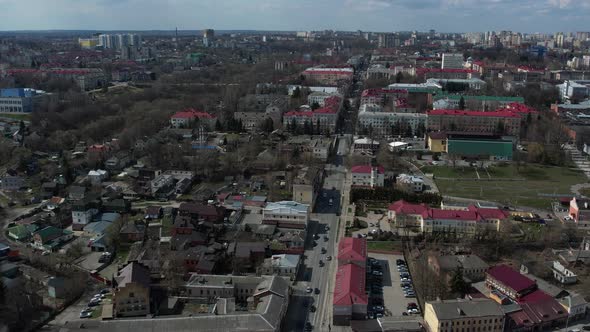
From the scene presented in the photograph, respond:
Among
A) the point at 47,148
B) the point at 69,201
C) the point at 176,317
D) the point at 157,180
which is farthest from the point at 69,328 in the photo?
the point at 47,148

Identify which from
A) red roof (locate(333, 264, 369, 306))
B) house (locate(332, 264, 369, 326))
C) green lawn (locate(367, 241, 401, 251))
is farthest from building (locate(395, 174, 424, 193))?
house (locate(332, 264, 369, 326))

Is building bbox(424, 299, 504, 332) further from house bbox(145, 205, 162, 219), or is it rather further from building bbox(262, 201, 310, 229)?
house bbox(145, 205, 162, 219)

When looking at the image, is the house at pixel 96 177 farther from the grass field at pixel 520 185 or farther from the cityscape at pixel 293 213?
the grass field at pixel 520 185

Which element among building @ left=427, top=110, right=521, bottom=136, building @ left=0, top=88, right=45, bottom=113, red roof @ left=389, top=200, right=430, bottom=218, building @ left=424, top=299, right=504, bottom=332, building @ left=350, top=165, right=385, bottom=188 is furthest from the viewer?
building @ left=0, top=88, right=45, bottom=113

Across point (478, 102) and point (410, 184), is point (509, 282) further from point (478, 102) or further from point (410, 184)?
point (478, 102)

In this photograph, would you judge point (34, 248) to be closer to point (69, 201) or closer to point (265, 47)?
point (69, 201)
